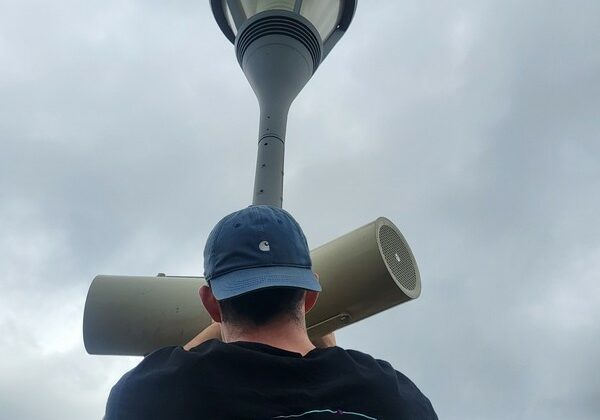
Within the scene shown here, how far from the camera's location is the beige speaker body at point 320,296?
253 cm

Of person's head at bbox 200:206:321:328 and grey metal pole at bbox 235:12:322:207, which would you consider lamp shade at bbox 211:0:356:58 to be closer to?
grey metal pole at bbox 235:12:322:207

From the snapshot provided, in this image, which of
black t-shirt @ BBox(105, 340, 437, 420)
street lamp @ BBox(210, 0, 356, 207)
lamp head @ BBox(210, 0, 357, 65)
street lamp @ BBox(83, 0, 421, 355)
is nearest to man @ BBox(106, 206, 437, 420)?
black t-shirt @ BBox(105, 340, 437, 420)

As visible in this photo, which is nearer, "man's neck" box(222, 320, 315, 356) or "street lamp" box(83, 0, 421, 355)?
"man's neck" box(222, 320, 315, 356)

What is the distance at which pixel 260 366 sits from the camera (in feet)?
4.93

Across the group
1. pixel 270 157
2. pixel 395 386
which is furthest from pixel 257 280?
pixel 270 157

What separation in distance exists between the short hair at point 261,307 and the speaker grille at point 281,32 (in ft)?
10.6

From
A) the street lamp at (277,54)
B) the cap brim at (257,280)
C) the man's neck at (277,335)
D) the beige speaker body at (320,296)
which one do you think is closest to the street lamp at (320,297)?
the beige speaker body at (320,296)

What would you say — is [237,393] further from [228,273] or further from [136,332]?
[136,332]

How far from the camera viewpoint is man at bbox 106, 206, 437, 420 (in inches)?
57.4

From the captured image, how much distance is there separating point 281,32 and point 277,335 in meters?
3.34

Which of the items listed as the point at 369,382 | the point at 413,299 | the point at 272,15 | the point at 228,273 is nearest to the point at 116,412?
the point at 228,273

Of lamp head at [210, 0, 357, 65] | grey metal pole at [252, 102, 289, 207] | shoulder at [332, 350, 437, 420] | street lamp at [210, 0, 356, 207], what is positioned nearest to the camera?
shoulder at [332, 350, 437, 420]

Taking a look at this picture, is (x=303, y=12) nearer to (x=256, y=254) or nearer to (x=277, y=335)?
(x=256, y=254)

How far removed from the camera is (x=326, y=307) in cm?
257
